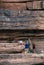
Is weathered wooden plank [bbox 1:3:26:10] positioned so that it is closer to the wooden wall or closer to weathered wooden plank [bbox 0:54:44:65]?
the wooden wall

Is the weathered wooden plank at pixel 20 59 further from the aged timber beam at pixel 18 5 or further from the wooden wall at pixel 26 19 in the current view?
the aged timber beam at pixel 18 5

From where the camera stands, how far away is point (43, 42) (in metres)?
1.99

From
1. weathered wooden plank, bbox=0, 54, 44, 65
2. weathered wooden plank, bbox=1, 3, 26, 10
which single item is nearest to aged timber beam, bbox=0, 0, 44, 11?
weathered wooden plank, bbox=1, 3, 26, 10

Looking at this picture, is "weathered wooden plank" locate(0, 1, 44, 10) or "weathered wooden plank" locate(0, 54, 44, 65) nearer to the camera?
"weathered wooden plank" locate(0, 54, 44, 65)

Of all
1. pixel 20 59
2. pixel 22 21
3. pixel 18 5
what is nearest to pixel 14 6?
pixel 18 5

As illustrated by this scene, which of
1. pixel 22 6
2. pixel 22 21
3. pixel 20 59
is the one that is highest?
pixel 22 6

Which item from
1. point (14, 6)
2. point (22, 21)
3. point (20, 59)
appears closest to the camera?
point (20, 59)

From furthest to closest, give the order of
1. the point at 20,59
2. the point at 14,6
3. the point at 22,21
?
A: the point at 14,6 < the point at 22,21 < the point at 20,59

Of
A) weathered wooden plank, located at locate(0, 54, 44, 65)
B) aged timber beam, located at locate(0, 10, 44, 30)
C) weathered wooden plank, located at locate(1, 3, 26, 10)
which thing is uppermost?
weathered wooden plank, located at locate(1, 3, 26, 10)

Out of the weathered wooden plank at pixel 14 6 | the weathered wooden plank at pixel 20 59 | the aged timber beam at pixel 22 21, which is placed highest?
the weathered wooden plank at pixel 14 6

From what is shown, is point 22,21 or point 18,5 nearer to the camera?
point 22,21

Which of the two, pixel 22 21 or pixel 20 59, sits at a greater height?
pixel 22 21

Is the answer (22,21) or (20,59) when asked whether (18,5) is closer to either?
(22,21)

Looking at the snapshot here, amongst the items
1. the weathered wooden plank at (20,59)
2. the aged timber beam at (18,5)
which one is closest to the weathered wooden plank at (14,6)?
the aged timber beam at (18,5)
